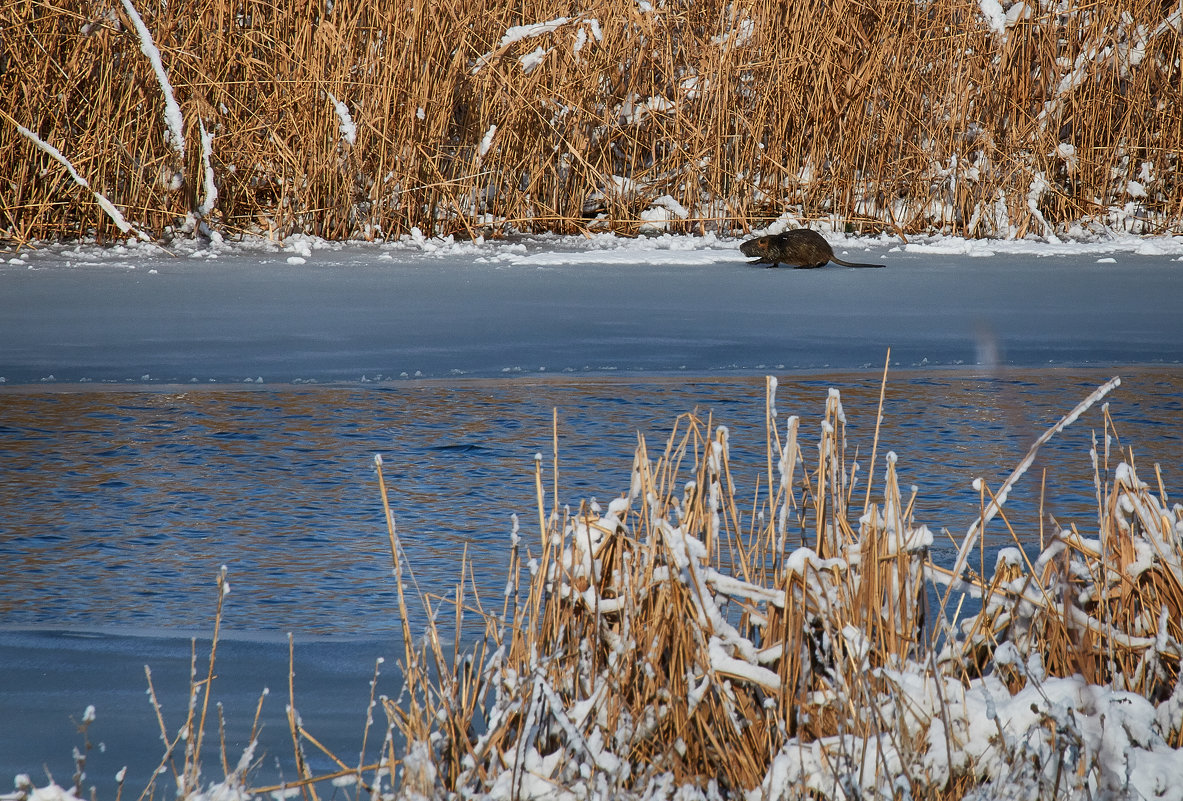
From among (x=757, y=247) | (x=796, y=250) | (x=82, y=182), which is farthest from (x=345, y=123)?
(x=796, y=250)

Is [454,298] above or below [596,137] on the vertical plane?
below

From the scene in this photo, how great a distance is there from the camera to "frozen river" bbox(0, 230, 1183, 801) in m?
2.42

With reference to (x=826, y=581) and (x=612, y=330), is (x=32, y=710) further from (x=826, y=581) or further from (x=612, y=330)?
(x=612, y=330)

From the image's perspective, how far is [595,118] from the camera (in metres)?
7.81

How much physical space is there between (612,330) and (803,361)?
77cm

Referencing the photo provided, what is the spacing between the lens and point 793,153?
8.02 m

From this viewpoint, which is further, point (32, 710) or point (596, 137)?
point (596, 137)

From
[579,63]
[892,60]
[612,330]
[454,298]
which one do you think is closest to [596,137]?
[579,63]

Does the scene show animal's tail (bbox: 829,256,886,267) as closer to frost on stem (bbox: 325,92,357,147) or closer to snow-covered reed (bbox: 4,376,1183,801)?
frost on stem (bbox: 325,92,357,147)

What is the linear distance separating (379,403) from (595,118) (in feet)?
12.4

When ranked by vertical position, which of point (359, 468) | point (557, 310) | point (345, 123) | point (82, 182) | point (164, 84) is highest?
point (164, 84)

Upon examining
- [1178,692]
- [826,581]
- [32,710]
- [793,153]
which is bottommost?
[32,710]

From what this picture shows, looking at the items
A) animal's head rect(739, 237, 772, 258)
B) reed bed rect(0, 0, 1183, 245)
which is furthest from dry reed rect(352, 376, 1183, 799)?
reed bed rect(0, 0, 1183, 245)

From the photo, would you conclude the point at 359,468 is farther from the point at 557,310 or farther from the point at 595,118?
the point at 595,118
